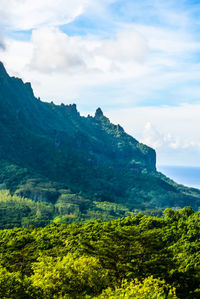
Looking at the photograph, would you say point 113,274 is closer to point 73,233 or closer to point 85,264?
point 85,264

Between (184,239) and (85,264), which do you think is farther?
(184,239)

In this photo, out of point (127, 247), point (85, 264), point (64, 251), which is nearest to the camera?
point (85, 264)

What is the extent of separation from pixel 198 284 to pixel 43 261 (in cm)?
2669

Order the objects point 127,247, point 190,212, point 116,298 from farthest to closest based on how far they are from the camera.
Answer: point 190,212, point 127,247, point 116,298

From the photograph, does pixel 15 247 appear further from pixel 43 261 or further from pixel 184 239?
pixel 184 239

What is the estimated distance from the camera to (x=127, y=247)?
67.3 metres

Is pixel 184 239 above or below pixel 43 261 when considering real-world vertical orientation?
above

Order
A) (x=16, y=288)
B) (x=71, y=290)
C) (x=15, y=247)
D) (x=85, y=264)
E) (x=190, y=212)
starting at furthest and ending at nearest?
(x=190, y=212), (x=15, y=247), (x=85, y=264), (x=71, y=290), (x=16, y=288)

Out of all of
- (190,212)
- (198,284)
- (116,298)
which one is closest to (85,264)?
(116,298)

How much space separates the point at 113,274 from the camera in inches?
2562

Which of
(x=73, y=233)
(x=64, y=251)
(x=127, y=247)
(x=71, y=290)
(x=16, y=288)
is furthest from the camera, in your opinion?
(x=73, y=233)

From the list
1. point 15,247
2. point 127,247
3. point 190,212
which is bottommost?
point 15,247

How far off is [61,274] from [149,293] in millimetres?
15696

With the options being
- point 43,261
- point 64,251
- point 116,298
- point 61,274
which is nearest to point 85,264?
point 61,274
